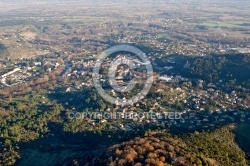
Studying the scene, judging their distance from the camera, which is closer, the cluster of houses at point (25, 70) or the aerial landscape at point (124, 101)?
the aerial landscape at point (124, 101)

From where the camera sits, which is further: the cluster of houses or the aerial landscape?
the cluster of houses

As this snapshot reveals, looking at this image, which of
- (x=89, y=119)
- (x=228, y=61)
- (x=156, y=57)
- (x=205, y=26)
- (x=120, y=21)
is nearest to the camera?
(x=89, y=119)

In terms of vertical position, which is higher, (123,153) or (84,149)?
(123,153)

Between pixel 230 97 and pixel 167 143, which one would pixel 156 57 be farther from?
pixel 167 143

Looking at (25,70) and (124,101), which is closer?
(124,101)

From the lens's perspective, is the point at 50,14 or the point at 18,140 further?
the point at 50,14

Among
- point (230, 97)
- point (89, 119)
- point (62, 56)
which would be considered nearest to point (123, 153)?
point (89, 119)

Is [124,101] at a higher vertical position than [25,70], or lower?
lower

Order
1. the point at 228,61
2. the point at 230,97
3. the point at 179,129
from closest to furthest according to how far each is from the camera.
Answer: the point at 179,129 < the point at 230,97 < the point at 228,61
